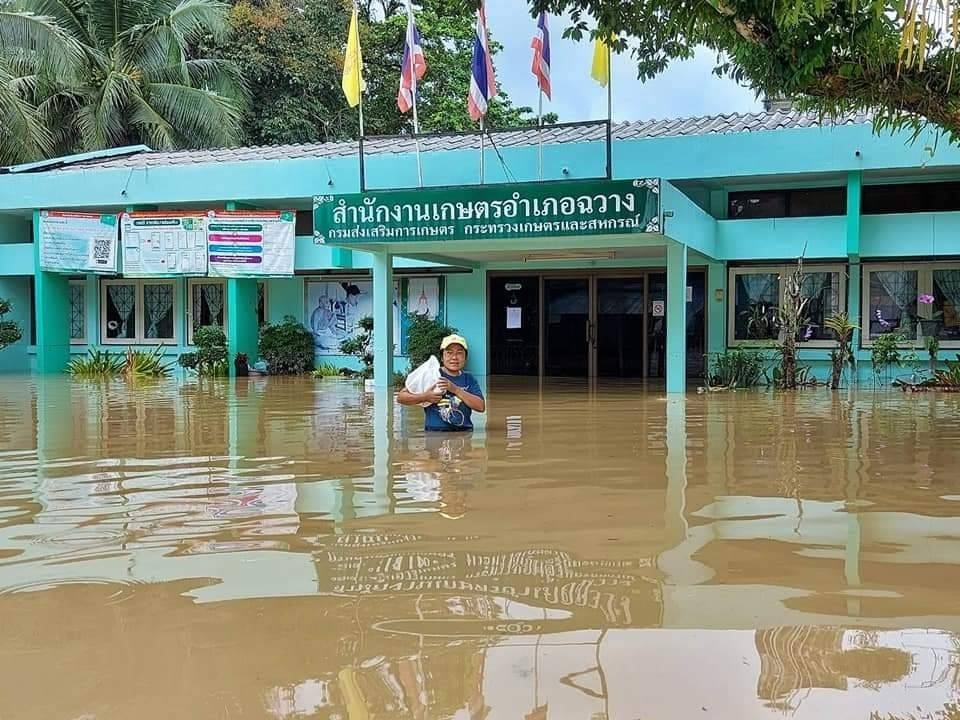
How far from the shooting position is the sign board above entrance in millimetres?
12836

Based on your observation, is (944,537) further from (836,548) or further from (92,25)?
(92,25)

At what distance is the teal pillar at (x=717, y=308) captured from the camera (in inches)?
709

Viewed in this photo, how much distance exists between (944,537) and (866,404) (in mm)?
8317

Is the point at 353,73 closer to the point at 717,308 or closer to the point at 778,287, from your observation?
the point at 717,308

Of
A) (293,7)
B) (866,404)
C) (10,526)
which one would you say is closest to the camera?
(10,526)

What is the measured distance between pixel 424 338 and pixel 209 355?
4613 mm

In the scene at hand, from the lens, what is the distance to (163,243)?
20.1 metres

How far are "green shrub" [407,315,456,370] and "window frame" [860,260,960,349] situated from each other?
26.6 ft

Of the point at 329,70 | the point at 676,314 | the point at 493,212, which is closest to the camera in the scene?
the point at 493,212

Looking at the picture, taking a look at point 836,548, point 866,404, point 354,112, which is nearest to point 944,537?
point 836,548

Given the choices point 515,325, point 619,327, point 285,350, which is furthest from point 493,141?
point 285,350

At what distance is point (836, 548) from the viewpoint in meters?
4.95

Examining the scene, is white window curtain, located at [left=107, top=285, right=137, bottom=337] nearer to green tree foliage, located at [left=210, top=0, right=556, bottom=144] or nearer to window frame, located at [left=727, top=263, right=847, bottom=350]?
green tree foliage, located at [left=210, top=0, right=556, bottom=144]

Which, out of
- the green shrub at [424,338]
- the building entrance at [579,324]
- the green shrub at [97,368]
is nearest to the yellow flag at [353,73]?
the green shrub at [424,338]
